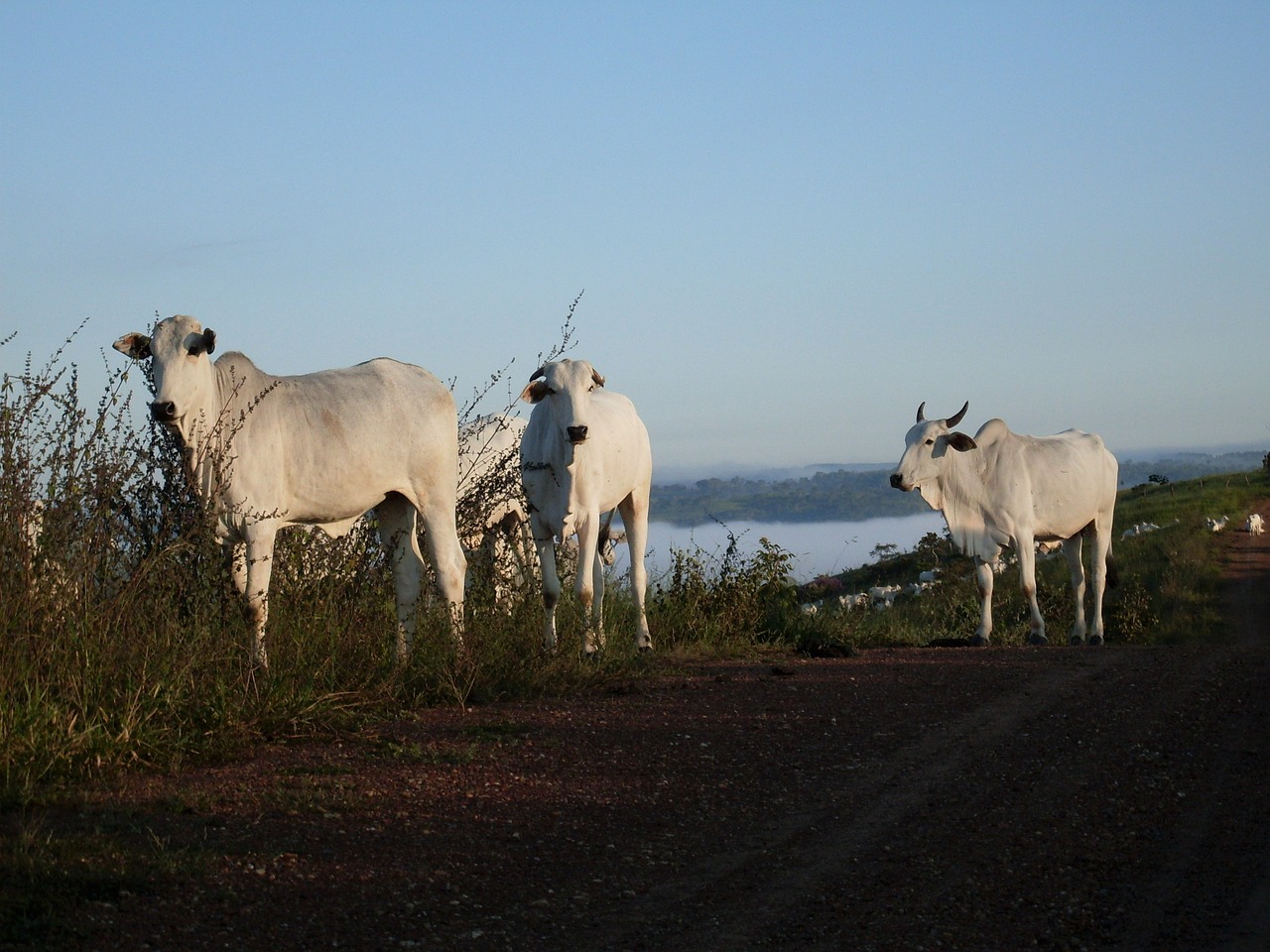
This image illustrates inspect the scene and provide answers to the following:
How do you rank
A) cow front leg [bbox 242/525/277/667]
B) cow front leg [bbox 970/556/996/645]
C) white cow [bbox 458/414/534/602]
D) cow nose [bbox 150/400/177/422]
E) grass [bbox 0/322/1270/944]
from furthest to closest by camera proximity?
cow front leg [bbox 970/556/996/645]
white cow [bbox 458/414/534/602]
cow nose [bbox 150/400/177/422]
cow front leg [bbox 242/525/277/667]
grass [bbox 0/322/1270/944]

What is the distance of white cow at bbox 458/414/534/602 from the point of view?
1145 centimetres

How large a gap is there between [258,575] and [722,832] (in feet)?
11.8

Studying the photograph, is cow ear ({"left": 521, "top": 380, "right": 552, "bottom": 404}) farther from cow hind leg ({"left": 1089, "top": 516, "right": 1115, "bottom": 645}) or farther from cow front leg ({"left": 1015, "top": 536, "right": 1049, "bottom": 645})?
cow hind leg ({"left": 1089, "top": 516, "right": 1115, "bottom": 645})

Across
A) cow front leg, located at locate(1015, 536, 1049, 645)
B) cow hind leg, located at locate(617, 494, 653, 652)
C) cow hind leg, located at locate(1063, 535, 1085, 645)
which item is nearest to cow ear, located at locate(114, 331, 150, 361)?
cow hind leg, located at locate(617, 494, 653, 652)

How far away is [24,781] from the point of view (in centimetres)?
561

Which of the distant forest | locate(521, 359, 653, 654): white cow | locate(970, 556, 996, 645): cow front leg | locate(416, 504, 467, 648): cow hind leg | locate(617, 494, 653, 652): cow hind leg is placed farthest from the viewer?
the distant forest

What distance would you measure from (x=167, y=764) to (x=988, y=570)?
10.5 metres

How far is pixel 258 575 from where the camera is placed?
8.07 meters

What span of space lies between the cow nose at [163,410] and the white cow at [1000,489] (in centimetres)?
900

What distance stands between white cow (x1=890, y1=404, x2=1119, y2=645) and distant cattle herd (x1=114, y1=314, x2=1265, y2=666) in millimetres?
19

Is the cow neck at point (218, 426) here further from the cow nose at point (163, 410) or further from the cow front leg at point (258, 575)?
the cow front leg at point (258, 575)

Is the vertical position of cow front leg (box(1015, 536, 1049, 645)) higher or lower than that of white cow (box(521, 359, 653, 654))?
lower

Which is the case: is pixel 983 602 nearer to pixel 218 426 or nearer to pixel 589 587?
pixel 589 587

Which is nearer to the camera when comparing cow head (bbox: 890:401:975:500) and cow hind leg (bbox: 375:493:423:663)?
cow hind leg (bbox: 375:493:423:663)
